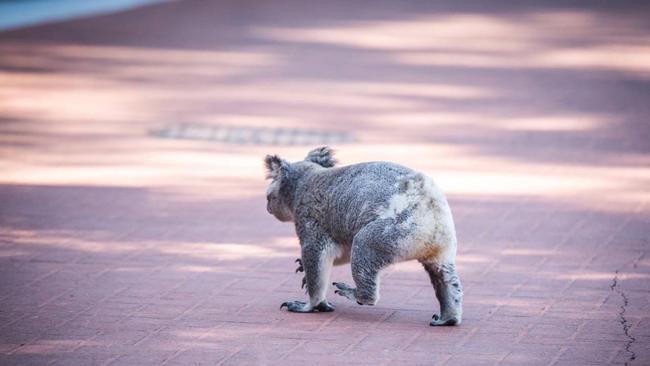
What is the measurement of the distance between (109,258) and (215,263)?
818 millimetres

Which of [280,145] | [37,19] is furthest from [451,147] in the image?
[37,19]

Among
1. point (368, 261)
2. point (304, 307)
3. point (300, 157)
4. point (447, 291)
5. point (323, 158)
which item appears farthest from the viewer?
point (300, 157)

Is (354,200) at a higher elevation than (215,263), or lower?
higher

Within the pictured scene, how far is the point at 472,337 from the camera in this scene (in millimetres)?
6699

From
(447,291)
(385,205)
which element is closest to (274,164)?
(385,205)

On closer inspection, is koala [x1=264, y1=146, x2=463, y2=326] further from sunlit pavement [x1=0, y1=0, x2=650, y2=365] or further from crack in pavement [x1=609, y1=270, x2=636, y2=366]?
crack in pavement [x1=609, y1=270, x2=636, y2=366]

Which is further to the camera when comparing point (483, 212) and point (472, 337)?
point (483, 212)

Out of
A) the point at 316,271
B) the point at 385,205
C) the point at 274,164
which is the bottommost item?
the point at 316,271

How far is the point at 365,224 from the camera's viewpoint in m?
6.68

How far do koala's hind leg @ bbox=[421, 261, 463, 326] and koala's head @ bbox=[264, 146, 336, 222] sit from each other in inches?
43.4

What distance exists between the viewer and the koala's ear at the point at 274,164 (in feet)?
24.3

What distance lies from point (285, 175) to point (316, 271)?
0.75 m

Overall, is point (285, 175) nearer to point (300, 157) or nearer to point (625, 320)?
point (625, 320)

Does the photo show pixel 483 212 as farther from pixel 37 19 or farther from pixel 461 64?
pixel 37 19
